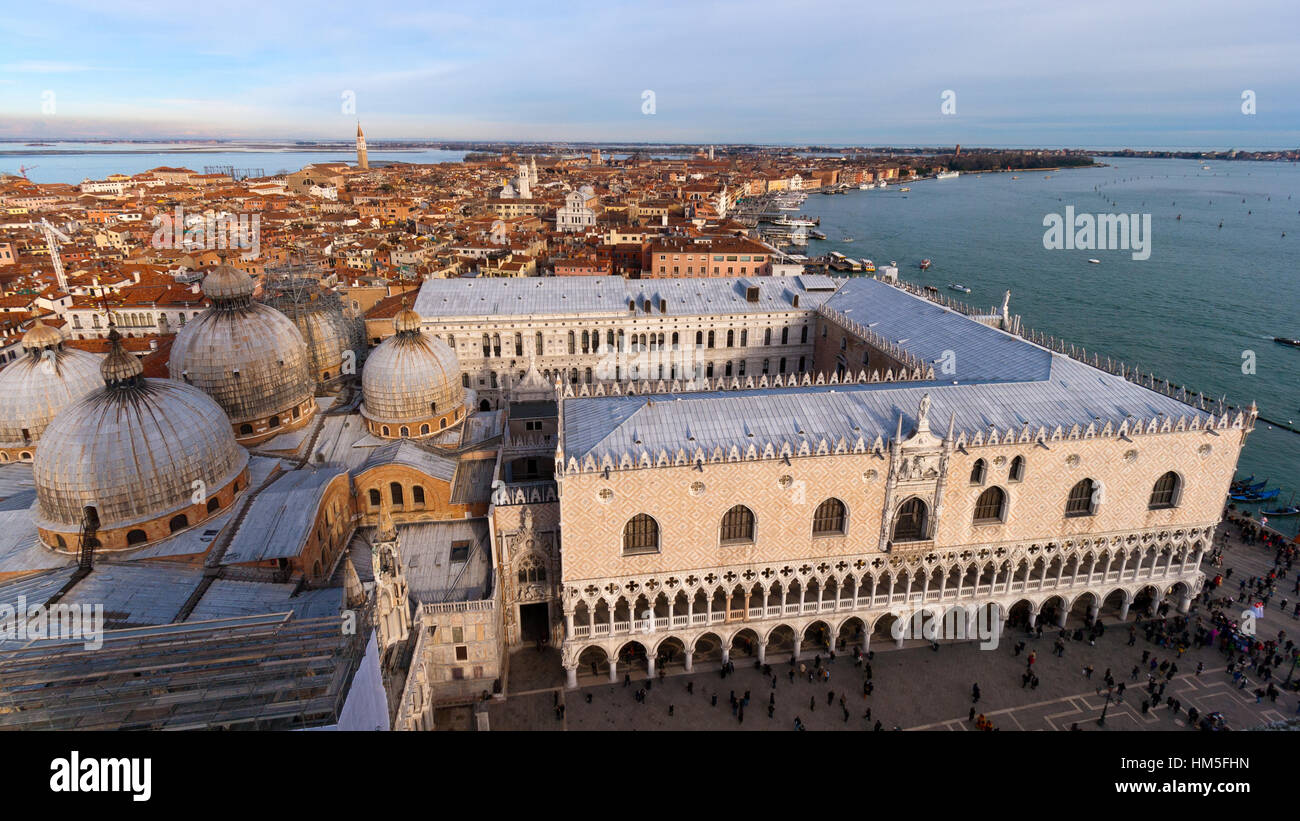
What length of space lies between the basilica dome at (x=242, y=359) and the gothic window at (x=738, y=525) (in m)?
22.6

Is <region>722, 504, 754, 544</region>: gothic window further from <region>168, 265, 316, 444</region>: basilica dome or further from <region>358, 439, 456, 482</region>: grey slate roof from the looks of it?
<region>168, 265, 316, 444</region>: basilica dome

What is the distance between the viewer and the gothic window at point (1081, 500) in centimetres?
3228

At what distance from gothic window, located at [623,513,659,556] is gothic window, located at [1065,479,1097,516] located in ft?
62.7

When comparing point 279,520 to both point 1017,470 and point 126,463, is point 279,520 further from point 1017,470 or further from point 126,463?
point 1017,470

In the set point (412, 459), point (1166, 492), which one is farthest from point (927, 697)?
point (412, 459)

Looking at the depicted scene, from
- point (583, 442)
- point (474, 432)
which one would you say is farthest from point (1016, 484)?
point (474, 432)

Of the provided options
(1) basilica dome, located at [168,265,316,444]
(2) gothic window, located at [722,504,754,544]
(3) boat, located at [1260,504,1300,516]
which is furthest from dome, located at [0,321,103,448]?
(3) boat, located at [1260,504,1300,516]

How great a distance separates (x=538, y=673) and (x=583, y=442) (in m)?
10.9

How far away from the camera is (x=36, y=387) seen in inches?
1216

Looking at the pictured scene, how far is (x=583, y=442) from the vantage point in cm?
2936

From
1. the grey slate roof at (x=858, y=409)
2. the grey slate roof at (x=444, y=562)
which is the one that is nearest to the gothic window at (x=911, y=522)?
the grey slate roof at (x=858, y=409)

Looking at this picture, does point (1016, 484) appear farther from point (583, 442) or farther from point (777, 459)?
point (583, 442)

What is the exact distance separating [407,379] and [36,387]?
607 inches

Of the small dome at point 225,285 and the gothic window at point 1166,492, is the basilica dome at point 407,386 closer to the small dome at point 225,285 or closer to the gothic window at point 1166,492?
the small dome at point 225,285
